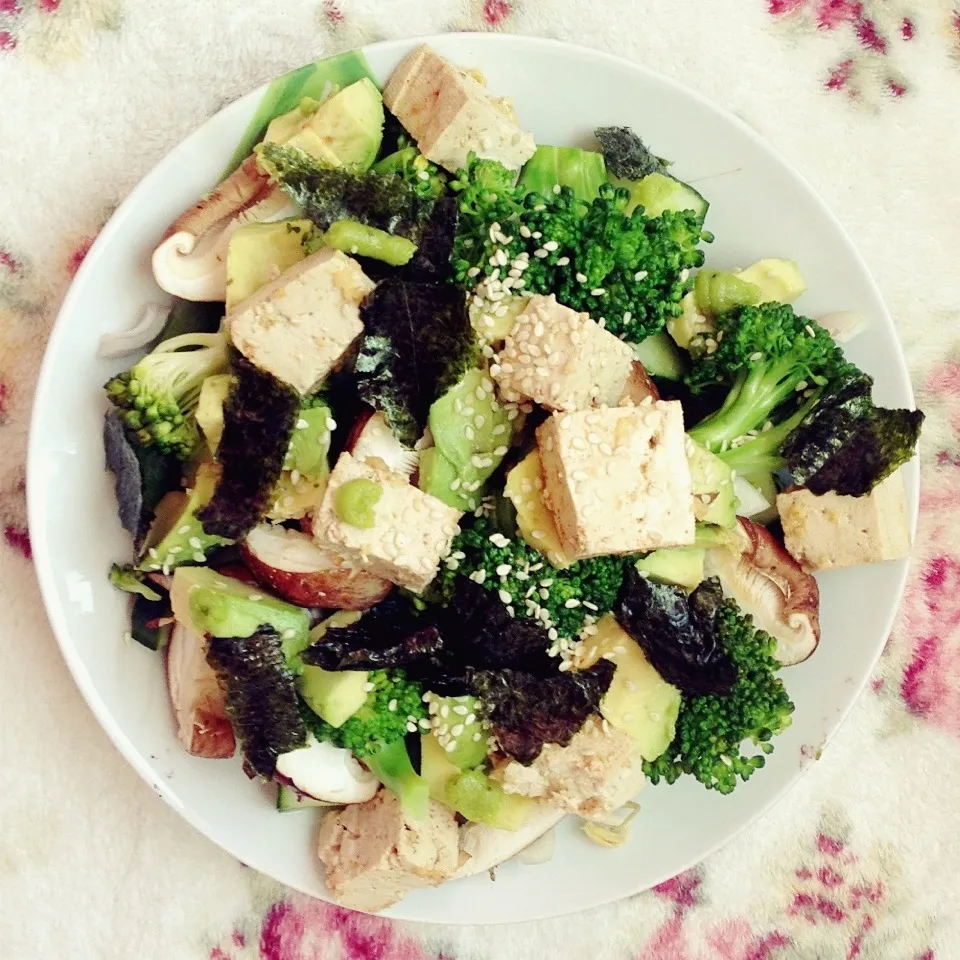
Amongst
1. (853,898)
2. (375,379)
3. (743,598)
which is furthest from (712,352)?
(853,898)

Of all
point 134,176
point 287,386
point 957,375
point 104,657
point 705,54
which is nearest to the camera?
point 287,386

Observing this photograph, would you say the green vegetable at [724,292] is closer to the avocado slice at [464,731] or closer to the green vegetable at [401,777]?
the avocado slice at [464,731]

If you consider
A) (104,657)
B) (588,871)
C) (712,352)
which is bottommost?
(588,871)

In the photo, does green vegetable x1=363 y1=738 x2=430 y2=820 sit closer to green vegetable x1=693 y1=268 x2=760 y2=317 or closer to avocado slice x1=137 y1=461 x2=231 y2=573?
avocado slice x1=137 y1=461 x2=231 y2=573

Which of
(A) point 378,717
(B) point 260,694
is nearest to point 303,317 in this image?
(B) point 260,694

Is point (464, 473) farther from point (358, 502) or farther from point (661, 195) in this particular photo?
point (661, 195)

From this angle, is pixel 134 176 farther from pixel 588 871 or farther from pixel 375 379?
pixel 588 871
